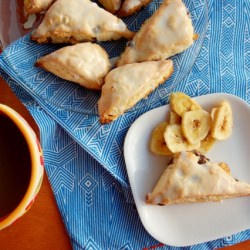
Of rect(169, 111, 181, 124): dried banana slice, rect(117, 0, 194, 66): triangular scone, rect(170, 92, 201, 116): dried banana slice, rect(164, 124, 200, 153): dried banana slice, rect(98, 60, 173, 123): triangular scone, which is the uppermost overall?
rect(117, 0, 194, 66): triangular scone

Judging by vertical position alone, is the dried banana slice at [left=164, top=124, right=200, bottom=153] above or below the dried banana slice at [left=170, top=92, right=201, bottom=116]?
below

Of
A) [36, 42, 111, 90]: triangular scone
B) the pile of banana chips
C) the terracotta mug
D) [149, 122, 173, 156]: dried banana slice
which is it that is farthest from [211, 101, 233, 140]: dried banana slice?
the terracotta mug

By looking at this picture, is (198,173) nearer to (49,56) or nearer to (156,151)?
(156,151)

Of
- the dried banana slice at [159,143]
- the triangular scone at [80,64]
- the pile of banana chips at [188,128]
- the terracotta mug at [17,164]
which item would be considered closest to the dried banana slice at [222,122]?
the pile of banana chips at [188,128]

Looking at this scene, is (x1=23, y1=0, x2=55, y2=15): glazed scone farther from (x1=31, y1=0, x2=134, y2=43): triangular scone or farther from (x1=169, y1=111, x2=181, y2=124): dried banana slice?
(x1=169, y1=111, x2=181, y2=124): dried banana slice

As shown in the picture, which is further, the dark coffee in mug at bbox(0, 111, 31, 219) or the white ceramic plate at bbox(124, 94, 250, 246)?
the white ceramic plate at bbox(124, 94, 250, 246)

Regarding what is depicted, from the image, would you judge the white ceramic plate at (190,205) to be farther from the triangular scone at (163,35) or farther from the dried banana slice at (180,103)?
the triangular scone at (163,35)

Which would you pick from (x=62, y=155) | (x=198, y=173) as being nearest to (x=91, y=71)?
(x=62, y=155)
